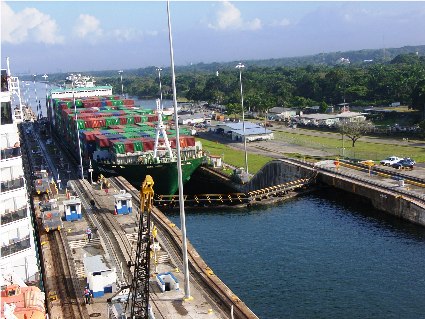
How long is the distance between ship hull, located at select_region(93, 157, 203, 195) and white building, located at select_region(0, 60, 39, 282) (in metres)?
39.2

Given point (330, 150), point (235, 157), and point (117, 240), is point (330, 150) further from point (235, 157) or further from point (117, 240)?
point (117, 240)

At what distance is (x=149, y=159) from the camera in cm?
8494

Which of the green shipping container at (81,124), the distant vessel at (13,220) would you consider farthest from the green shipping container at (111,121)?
the distant vessel at (13,220)

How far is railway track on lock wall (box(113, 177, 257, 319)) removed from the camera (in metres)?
35.7

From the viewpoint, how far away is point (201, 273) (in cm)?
4200

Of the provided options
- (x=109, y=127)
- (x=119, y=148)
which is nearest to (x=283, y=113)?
(x=109, y=127)

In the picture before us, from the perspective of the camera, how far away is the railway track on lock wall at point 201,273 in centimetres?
3566

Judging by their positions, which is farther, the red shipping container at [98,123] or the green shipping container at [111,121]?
the green shipping container at [111,121]

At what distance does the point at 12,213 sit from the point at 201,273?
1544 centimetres

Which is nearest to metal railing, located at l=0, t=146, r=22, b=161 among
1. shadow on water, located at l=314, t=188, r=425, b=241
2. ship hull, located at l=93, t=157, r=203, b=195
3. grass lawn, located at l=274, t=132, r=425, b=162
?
ship hull, located at l=93, t=157, r=203, b=195

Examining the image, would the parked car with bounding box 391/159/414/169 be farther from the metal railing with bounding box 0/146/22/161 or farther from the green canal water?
the metal railing with bounding box 0/146/22/161

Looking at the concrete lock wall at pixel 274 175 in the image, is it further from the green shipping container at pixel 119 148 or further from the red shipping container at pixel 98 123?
the red shipping container at pixel 98 123

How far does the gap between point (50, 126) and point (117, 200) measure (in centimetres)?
12105

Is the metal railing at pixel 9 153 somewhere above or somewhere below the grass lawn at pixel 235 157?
above
